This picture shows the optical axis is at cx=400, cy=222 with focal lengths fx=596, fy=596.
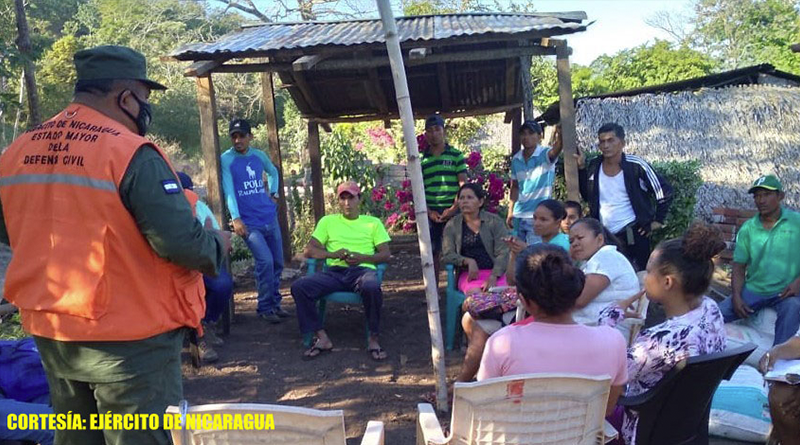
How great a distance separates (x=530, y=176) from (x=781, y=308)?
85.4 inches

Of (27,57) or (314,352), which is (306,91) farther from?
(314,352)

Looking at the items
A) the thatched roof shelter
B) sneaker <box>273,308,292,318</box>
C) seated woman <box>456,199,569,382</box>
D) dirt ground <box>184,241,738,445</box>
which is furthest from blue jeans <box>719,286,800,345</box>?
the thatched roof shelter

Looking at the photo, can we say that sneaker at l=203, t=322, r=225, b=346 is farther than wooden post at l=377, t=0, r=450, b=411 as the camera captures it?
Yes

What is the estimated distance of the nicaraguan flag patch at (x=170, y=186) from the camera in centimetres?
202

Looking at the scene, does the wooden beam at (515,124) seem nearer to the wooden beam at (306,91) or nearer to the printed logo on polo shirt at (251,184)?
the wooden beam at (306,91)

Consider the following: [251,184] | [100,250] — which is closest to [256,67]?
[251,184]

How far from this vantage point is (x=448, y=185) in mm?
5449

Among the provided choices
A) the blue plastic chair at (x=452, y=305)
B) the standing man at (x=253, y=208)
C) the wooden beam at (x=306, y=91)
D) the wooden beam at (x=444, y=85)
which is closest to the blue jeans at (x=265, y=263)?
the standing man at (x=253, y=208)

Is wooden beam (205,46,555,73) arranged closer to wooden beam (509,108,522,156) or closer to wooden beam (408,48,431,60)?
wooden beam (408,48,431,60)

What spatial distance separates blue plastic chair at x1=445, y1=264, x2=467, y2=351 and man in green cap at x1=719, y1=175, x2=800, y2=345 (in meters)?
2.01

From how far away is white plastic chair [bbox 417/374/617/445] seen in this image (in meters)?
1.85

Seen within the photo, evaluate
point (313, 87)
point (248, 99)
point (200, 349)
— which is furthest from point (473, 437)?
point (248, 99)

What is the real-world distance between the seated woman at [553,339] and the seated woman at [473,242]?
88.9 inches

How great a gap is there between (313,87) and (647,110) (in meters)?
5.39
